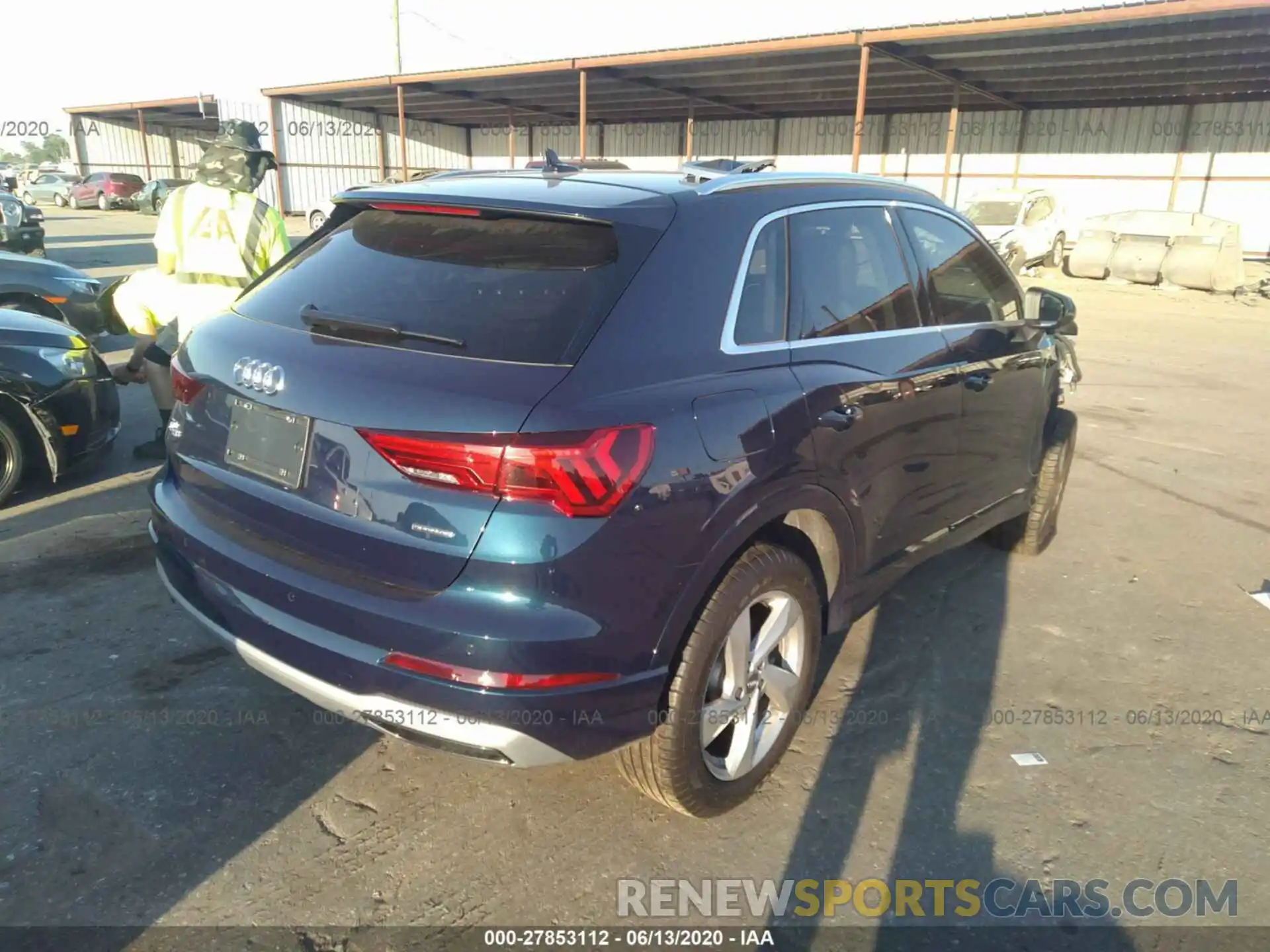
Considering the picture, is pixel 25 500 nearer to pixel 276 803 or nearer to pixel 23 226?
pixel 276 803

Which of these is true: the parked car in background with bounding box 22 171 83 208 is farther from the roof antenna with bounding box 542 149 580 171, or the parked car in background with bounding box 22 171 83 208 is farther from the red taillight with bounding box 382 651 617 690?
the red taillight with bounding box 382 651 617 690

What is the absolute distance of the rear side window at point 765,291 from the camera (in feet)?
8.55

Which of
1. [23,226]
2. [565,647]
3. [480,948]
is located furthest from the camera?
[23,226]

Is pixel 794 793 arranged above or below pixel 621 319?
below

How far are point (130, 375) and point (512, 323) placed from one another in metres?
4.41

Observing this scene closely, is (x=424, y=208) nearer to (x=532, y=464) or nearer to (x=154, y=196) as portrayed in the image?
(x=532, y=464)

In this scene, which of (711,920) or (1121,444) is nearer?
(711,920)

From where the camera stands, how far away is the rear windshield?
2.25m

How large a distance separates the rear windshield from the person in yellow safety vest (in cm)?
252

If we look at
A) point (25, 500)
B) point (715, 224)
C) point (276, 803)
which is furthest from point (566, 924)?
point (25, 500)

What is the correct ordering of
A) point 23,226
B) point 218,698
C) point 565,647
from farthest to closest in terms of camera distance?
1. point 23,226
2. point 218,698
3. point 565,647

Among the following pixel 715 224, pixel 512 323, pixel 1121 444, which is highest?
pixel 715 224

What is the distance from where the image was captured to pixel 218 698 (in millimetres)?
3186

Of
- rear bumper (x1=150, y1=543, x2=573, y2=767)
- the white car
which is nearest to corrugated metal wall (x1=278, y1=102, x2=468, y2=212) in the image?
the white car
